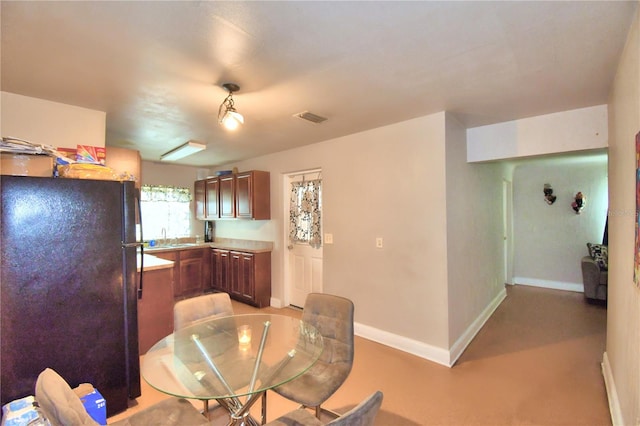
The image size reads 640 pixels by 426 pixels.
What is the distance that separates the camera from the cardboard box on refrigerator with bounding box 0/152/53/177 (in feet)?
6.05

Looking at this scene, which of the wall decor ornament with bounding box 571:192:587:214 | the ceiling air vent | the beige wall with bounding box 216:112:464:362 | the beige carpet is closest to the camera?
the beige carpet

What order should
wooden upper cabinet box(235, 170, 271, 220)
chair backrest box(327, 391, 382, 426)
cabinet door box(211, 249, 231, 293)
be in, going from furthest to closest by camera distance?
cabinet door box(211, 249, 231, 293), wooden upper cabinet box(235, 170, 271, 220), chair backrest box(327, 391, 382, 426)

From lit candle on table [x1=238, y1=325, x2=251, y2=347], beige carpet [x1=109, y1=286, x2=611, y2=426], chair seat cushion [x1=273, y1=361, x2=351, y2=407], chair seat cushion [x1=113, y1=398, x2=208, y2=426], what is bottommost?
beige carpet [x1=109, y1=286, x2=611, y2=426]

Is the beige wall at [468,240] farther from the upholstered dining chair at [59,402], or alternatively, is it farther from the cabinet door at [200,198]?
the cabinet door at [200,198]

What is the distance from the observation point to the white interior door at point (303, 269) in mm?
4156

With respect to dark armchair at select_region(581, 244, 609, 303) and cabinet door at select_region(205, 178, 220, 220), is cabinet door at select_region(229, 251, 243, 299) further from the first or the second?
dark armchair at select_region(581, 244, 609, 303)

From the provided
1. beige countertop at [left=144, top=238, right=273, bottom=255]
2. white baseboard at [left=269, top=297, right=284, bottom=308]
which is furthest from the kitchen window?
white baseboard at [left=269, top=297, right=284, bottom=308]

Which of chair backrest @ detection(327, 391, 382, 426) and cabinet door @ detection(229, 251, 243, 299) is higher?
chair backrest @ detection(327, 391, 382, 426)

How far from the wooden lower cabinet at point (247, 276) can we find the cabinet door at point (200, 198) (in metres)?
1.01

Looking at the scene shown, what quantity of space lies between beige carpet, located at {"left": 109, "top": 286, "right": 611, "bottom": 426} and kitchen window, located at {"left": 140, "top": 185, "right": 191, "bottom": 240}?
352 cm

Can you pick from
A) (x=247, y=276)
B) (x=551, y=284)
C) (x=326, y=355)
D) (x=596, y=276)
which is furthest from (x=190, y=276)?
(x=551, y=284)

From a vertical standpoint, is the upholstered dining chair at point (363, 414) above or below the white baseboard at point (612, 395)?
above

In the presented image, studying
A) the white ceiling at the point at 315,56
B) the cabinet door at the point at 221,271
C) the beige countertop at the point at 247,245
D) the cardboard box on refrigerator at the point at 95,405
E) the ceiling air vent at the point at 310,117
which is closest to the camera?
the white ceiling at the point at 315,56

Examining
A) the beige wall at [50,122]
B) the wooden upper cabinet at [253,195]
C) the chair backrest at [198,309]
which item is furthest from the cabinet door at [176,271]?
the chair backrest at [198,309]
